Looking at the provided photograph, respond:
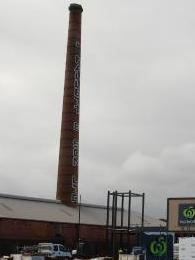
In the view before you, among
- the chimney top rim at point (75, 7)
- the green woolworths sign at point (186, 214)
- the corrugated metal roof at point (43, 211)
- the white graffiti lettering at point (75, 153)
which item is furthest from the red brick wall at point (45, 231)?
the chimney top rim at point (75, 7)

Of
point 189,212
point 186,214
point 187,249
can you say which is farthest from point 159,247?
point 186,214

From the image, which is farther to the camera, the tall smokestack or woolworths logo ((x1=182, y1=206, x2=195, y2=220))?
the tall smokestack

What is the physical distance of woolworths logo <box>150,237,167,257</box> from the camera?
20.5 metres

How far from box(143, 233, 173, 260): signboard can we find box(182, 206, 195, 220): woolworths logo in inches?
1523

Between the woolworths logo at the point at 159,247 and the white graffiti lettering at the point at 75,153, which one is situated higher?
the white graffiti lettering at the point at 75,153

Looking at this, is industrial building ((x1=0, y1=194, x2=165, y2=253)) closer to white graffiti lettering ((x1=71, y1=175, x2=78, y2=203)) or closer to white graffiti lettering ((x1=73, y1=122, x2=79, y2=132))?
white graffiti lettering ((x1=71, y1=175, x2=78, y2=203))

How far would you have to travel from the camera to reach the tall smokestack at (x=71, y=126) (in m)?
64.5

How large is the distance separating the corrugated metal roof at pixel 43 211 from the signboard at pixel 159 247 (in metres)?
34.3

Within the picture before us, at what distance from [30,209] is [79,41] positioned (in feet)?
64.6

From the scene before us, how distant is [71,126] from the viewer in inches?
2552

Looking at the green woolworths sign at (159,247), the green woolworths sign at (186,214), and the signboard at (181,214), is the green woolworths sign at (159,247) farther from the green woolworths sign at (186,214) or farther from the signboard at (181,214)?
the green woolworths sign at (186,214)

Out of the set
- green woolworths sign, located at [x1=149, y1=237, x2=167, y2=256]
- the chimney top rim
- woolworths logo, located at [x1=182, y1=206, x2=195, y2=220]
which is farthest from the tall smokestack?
green woolworths sign, located at [x1=149, y1=237, x2=167, y2=256]

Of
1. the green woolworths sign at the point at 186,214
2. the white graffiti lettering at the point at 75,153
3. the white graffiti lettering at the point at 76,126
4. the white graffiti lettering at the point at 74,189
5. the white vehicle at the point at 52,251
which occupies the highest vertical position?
the white graffiti lettering at the point at 76,126

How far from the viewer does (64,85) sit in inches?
2598
